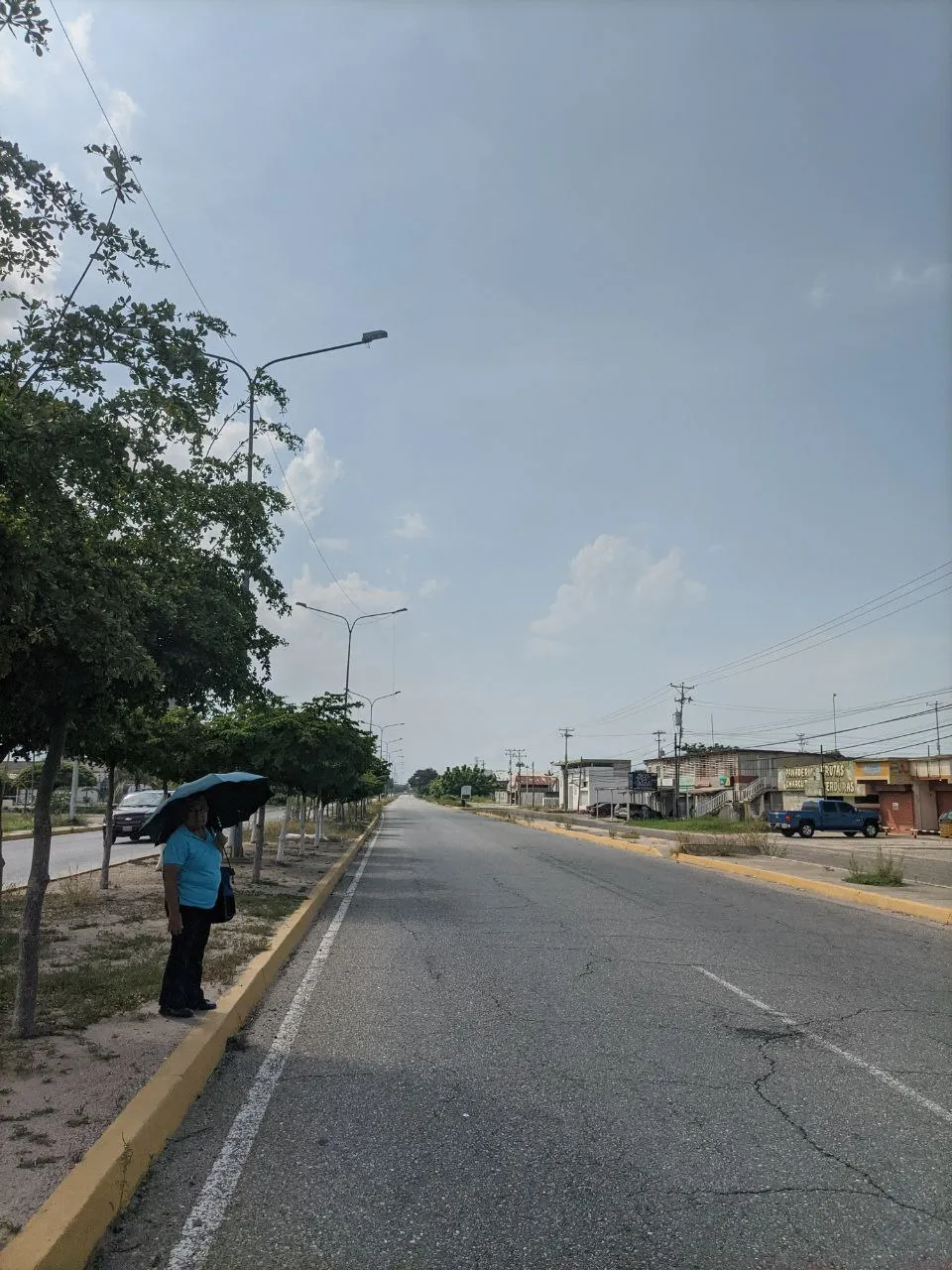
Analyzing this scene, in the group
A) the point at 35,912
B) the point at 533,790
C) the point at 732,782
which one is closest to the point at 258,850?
the point at 35,912

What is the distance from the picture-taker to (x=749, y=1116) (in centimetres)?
489

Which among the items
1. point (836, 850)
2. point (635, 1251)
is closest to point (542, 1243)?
point (635, 1251)

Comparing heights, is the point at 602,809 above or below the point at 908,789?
below

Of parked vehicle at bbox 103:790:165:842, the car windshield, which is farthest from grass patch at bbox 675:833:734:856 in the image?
the car windshield

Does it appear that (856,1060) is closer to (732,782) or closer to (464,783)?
(732,782)

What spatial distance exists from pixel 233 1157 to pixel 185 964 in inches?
93.0

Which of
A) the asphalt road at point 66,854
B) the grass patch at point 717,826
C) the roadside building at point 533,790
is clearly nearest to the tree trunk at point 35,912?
the asphalt road at point 66,854

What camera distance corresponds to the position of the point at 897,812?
55250mm

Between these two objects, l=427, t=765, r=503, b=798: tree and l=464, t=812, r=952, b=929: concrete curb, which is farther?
l=427, t=765, r=503, b=798: tree

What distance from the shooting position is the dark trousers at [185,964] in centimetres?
643

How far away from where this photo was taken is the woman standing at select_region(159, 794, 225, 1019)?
6.40 meters

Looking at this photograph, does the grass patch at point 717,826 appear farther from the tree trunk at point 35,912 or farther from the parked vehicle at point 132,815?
the tree trunk at point 35,912

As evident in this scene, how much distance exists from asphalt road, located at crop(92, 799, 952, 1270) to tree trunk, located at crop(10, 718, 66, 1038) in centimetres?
137

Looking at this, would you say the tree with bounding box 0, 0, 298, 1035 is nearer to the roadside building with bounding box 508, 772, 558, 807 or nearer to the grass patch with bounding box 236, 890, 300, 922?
the grass patch with bounding box 236, 890, 300, 922
